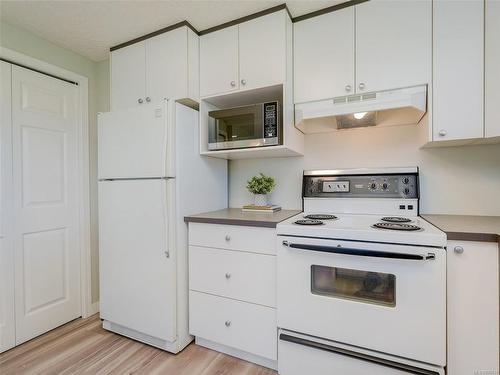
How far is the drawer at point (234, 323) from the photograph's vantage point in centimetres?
156

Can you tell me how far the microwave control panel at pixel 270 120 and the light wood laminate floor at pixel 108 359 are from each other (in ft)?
4.76

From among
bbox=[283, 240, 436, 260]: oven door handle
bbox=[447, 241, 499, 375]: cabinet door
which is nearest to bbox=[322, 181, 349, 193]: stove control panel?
bbox=[283, 240, 436, 260]: oven door handle

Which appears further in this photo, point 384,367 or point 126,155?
point 126,155

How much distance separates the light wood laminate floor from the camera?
1.59 metres

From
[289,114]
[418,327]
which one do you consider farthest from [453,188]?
[289,114]

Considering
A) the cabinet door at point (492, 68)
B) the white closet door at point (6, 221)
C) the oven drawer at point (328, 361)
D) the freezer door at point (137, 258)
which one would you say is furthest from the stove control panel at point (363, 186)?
the white closet door at point (6, 221)

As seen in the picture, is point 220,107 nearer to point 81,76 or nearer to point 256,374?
point 81,76

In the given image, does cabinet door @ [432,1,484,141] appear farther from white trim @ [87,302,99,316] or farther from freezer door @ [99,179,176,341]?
white trim @ [87,302,99,316]

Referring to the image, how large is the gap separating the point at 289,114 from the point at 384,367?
1490 mm

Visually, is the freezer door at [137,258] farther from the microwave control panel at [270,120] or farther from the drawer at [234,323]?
the microwave control panel at [270,120]

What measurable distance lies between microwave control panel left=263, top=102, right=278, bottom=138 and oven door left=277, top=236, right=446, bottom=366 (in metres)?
0.68

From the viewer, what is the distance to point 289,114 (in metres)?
1.76

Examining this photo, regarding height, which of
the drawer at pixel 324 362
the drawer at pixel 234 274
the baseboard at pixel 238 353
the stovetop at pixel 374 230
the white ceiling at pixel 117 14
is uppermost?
the white ceiling at pixel 117 14

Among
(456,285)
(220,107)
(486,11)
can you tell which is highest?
(486,11)
